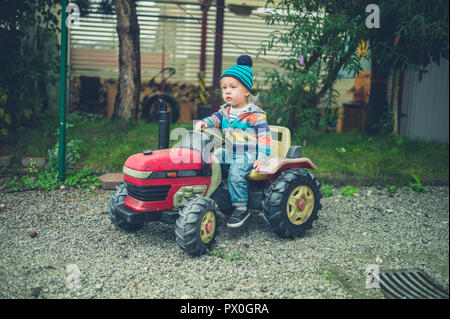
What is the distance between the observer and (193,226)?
118 inches

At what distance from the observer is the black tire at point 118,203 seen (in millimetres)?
3414

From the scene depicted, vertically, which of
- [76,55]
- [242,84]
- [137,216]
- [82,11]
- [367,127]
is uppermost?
[82,11]

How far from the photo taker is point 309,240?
11.7ft

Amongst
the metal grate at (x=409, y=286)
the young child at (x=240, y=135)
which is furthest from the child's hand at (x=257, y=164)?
the metal grate at (x=409, y=286)

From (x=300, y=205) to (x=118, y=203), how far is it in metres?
1.49

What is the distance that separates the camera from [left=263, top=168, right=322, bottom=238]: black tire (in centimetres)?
341

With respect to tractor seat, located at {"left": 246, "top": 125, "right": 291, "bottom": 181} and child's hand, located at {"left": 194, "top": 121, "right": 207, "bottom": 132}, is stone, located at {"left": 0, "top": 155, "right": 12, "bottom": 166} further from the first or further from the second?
tractor seat, located at {"left": 246, "top": 125, "right": 291, "bottom": 181}

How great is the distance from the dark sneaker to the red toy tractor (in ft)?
0.34

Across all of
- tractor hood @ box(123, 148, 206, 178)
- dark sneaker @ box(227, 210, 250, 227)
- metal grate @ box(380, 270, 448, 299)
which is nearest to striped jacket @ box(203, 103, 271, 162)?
tractor hood @ box(123, 148, 206, 178)

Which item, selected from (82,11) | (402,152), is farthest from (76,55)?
(402,152)

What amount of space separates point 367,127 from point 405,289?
521 cm
